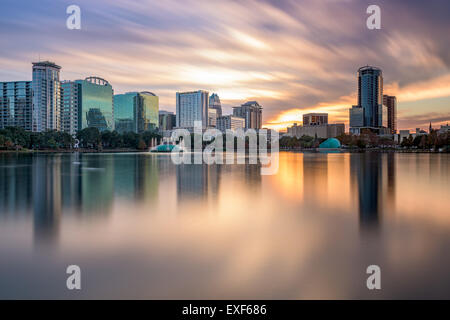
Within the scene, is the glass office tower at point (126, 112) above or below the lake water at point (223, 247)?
above

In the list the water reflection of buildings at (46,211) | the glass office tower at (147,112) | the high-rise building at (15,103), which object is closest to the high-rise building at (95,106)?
the high-rise building at (15,103)

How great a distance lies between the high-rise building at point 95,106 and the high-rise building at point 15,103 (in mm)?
20565

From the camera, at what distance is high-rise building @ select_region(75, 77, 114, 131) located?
14600cm

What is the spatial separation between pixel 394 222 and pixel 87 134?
4096 inches

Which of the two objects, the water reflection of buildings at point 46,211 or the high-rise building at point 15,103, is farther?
the high-rise building at point 15,103

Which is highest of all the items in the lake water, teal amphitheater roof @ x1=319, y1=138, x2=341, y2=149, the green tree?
the green tree

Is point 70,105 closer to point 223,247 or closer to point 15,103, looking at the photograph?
point 15,103

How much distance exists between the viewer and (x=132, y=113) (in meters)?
178

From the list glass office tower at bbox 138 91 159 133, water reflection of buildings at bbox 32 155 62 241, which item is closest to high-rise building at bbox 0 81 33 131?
glass office tower at bbox 138 91 159 133

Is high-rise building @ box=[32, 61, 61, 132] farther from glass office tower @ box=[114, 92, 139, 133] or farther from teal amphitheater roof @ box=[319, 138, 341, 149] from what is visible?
teal amphitheater roof @ box=[319, 138, 341, 149]

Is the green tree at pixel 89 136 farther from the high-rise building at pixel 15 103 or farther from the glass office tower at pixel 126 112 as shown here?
the glass office tower at pixel 126 112

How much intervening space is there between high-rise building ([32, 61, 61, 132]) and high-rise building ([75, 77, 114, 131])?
10.9 meters

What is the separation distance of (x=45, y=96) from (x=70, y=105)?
34.9ft

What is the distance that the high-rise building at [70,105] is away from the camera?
147000 millimetres
